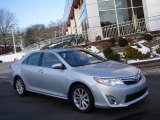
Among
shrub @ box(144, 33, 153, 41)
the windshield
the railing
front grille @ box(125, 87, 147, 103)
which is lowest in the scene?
front grille @ box(125, 87, 147, 103)

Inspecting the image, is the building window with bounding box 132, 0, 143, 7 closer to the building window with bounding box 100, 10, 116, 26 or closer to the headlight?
the building window with bounding box 100, 10, 116, 26

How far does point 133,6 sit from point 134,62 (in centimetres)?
1165

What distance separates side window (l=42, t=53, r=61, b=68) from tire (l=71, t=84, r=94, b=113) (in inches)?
43.8

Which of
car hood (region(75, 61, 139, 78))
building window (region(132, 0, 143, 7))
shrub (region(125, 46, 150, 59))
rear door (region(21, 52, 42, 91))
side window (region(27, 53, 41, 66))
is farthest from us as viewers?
building window (region(132, 0, 143, 7))

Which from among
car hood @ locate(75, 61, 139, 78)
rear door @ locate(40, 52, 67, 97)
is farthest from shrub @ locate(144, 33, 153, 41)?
car hood @ locate(75, 61, 139, 78)

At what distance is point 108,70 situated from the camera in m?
7.36

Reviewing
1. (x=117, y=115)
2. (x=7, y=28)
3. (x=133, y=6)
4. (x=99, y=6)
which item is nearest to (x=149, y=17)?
(x=133, y=6)

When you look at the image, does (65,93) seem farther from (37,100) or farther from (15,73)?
(15,73)

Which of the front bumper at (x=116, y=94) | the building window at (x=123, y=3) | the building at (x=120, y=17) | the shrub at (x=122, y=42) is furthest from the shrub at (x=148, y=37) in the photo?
the front bumper at (x=116, y=94)

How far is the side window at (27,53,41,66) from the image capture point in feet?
30.0

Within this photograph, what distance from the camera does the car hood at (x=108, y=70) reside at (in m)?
7.15

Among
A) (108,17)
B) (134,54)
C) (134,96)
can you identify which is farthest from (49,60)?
(108,17)

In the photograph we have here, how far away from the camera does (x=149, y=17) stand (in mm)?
24141

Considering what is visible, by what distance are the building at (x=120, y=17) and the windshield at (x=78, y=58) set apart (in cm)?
1554
